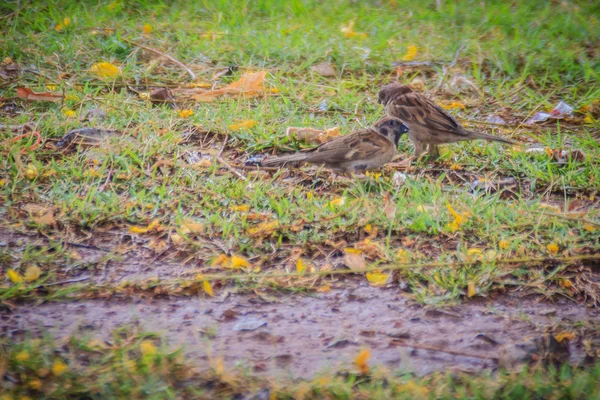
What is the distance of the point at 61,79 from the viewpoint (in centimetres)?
675

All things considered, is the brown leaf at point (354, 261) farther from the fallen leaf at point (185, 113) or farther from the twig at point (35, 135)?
the twig at point (35, 135)

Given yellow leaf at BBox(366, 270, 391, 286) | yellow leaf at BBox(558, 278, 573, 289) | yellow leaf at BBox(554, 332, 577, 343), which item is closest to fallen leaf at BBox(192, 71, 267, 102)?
yellow leaf at BBox(366, 270, 391, 286)

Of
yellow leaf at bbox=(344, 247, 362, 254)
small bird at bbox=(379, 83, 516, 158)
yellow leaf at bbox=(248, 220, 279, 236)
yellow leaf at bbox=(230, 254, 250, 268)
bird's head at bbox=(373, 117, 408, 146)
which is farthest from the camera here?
small bird at bbox=(379, 83, 516, 158)

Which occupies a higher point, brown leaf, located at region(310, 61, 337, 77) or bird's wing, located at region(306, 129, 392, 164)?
brown leaf, located at region(310, 61, 337, 77)

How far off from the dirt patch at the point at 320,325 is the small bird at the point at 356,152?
1.37 meters

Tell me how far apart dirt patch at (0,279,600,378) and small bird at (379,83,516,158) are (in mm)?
1891

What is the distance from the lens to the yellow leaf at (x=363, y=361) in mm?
3385

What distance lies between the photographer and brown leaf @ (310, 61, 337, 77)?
283 inches

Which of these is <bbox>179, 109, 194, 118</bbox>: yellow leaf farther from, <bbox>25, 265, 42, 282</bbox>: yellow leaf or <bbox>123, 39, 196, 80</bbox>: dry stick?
<bbox>25, 265, 42, 282</bbox>: yellow leaf

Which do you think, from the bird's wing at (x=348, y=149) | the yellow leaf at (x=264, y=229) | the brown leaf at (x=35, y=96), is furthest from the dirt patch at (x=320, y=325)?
the brown leaf at (x=35, y=96)

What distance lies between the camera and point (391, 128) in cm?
551

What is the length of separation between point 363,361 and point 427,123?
2723mm

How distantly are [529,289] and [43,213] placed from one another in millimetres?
2951

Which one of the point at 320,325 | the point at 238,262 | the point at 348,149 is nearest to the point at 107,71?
the point at 348,149
